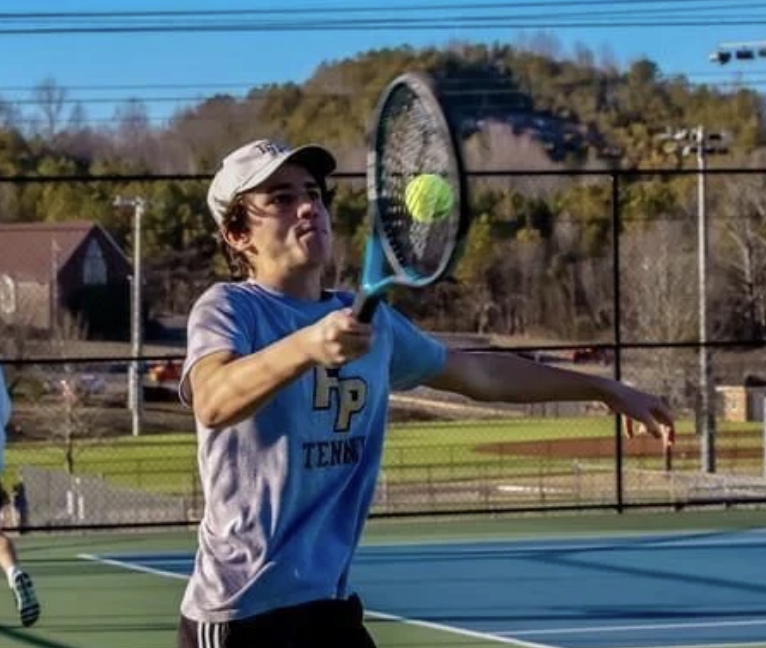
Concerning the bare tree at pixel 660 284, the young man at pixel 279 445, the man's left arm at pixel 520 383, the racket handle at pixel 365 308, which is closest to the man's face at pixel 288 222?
the young man at pixel 279 445

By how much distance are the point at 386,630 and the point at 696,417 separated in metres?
18.2

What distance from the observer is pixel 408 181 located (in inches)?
149

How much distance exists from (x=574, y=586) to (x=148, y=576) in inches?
93.5

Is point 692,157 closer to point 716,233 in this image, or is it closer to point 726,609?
point 716,233

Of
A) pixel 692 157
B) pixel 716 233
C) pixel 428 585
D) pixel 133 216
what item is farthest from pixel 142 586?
pixel 692 157

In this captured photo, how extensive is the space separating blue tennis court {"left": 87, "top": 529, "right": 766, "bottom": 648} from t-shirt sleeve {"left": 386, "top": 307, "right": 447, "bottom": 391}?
5.00 m

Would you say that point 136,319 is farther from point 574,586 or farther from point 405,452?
point 574,586

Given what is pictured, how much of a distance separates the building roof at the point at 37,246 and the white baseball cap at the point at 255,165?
1463cm

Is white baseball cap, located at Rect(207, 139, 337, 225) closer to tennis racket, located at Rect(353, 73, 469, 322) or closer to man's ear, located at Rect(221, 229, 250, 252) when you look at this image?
man's ear, located at Rect(221, 229, 250, 252)

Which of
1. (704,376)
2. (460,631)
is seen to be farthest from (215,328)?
(704,376)

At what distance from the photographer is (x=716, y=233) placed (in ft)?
112

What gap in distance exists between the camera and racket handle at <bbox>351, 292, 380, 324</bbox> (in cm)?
353

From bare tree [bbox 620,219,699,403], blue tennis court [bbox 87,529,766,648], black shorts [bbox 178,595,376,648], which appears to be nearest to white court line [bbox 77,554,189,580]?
blue tennis court [bbox 87,529,766,648]

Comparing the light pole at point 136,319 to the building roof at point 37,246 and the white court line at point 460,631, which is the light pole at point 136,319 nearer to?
the building roof at point 37,246
